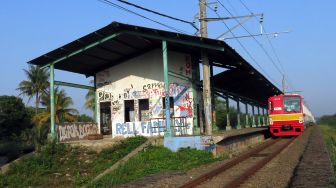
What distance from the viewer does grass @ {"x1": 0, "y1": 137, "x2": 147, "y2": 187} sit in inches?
571

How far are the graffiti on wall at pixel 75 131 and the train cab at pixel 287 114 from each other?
1165 centimetres

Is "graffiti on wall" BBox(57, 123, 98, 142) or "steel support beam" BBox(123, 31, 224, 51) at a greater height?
"steel support beam" BBox(123, 31, 224, 51)

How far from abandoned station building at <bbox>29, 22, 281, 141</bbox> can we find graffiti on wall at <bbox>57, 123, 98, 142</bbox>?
116 mm

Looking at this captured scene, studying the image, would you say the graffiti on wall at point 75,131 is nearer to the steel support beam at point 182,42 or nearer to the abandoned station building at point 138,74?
the abandoned station building at point 138,74

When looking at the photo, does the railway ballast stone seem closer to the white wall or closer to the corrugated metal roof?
the corrugated metal roof

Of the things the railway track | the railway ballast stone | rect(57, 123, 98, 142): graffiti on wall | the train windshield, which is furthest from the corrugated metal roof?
the railway ballast stone

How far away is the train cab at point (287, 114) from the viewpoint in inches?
1110

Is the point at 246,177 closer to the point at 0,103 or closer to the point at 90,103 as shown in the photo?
the point at 0,103

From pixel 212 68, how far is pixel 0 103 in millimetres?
27014

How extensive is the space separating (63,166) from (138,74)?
8.29 meters

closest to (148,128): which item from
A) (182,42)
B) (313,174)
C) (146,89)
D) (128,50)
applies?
(146,89)

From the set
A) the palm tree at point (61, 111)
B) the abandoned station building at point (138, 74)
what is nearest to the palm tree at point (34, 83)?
the palm tree at point (61, 111)

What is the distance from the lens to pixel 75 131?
23094 mm

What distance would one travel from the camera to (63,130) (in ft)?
72.5
